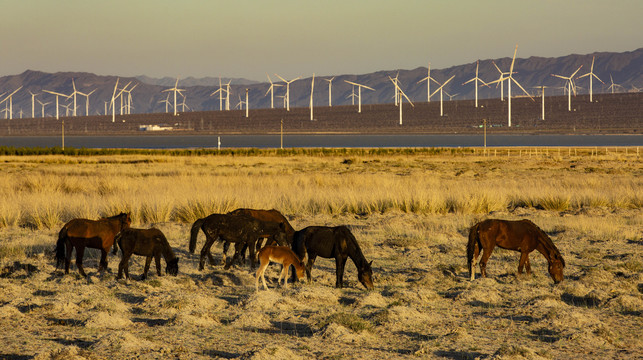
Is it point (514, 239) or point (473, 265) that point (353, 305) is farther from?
point (514, 239)

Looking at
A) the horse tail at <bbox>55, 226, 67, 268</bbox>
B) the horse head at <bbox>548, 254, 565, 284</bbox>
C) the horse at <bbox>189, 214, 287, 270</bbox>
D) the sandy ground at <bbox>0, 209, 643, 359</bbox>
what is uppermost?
the horse at <bbox>189, 214, 287, 270</bbox>

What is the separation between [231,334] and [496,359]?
3.25 m

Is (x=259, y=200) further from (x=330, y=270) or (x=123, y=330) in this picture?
(x=123, y=330)

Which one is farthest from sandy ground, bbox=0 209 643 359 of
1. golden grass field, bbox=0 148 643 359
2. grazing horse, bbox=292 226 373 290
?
grazing horse, bbox=292 226 373 290

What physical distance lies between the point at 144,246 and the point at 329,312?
11.3 ft

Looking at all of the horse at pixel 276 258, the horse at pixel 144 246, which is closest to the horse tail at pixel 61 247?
the horse at pixel 144 246

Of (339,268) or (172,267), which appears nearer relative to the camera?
(339,268)

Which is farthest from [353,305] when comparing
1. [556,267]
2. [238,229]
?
[556,267]

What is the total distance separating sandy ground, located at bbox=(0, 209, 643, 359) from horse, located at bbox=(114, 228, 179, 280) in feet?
0.74

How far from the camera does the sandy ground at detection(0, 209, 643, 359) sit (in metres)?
8.23

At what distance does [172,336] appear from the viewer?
8.74 m

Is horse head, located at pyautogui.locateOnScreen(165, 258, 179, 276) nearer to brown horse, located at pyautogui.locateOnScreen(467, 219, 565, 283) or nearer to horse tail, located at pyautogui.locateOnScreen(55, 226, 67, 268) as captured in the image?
horse tail, located at pyautogui.locateOnScreen(55, 226, 67, 268)

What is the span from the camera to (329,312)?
9.92m

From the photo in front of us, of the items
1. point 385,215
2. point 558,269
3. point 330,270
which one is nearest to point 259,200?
point 385,215
